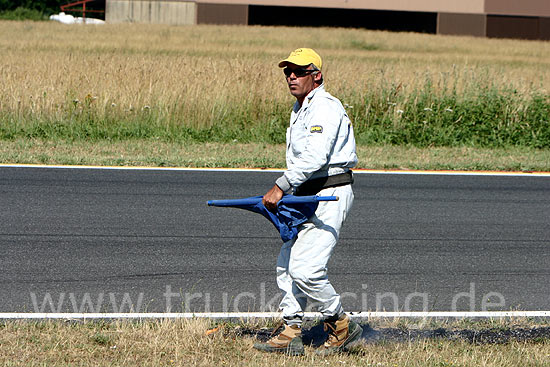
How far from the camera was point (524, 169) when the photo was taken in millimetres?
12484

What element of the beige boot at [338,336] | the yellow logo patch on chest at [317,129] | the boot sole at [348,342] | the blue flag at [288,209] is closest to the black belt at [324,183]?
the blue flag at [288,209]

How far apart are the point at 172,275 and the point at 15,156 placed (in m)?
6.11

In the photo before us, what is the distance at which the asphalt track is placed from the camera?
248 inches

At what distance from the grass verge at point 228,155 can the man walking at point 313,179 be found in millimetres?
7169

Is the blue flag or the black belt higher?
the black belt

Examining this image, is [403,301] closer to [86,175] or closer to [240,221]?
[240,221]

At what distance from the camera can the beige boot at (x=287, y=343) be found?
495 cm

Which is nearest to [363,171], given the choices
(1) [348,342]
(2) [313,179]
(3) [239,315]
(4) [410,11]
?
(3) [239,315]

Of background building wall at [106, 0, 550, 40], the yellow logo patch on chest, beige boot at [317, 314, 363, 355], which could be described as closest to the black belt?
the yellow logo patch on chest

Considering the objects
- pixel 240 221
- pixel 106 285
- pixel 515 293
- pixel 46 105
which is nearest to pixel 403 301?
pixel 515 293

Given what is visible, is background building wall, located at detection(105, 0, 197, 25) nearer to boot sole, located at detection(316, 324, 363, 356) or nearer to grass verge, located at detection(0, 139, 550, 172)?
grass verge, located at detection(0, 139, 550, 172)

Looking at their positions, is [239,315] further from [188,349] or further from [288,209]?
[288,209]

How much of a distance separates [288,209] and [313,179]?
0.24 m

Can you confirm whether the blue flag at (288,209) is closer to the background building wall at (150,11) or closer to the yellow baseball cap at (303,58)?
the yellow baseball cap at (303,58)
